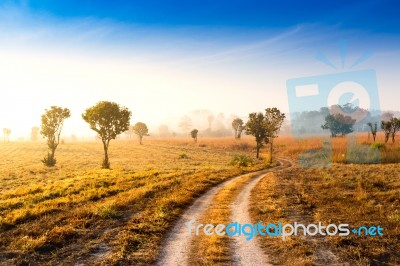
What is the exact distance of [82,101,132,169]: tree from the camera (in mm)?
48000

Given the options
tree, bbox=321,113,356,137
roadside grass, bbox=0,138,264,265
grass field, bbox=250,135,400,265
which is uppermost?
tree, bbox=321,113,356,137

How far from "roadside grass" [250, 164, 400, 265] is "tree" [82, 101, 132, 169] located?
2913 centimetres

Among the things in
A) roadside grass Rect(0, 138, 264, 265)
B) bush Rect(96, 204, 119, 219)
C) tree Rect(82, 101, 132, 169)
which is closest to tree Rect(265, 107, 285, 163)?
tree Rect(82, 101, 132, 169)

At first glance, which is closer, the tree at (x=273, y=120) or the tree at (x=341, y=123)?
the tree at (x=273, y=120)

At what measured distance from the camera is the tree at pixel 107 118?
48000 mm

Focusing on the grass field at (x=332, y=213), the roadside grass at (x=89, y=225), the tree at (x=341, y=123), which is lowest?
the grass field at (x=332, y=213)

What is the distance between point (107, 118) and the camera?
160 feet

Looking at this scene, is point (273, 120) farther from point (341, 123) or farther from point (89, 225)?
point (341, 123)

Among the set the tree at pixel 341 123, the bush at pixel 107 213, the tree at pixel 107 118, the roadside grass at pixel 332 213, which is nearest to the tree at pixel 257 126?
the tree at pixel 107 118

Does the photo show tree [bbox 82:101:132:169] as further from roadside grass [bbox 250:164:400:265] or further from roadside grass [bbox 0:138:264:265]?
roadside grass [bbox 250:164:400:265]

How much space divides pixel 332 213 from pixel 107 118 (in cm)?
3872

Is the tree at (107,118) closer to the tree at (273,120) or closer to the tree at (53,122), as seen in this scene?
the tree at (53,122)

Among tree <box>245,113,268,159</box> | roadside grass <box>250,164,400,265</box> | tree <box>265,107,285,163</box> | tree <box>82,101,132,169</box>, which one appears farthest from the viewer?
tree <box>245,113,268,159</box>

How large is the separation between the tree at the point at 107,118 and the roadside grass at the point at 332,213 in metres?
29.1
